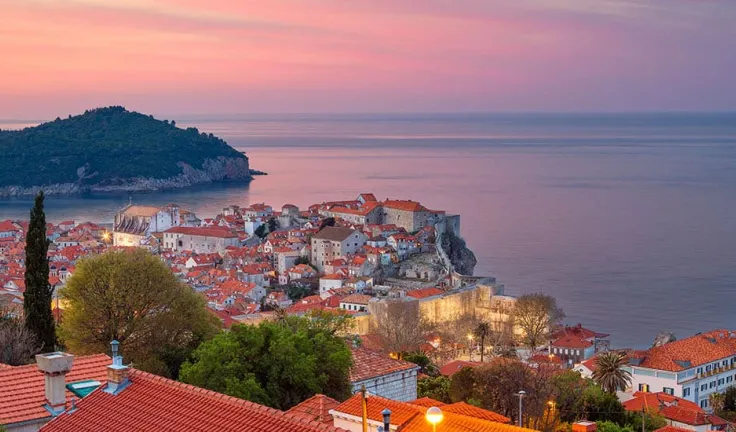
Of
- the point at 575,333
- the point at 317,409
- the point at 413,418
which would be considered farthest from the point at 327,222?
the point at 413,418

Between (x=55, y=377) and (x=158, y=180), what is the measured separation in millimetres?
108314

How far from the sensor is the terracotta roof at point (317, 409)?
7.31 metres

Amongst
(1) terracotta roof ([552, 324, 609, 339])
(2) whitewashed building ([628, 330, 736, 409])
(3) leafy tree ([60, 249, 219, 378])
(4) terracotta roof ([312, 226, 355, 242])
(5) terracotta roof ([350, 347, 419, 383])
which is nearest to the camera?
(5) terracotta roof ([350, 347, 419, 383])

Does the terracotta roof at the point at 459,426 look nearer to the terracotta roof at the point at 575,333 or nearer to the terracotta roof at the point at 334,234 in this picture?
the terracotta roof at the point at 575,333

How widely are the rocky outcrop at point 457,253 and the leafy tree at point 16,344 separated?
1260 inches

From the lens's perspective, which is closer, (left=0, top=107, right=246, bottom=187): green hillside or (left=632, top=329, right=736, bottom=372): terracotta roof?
(left=632, top=329, right=736, bottom=372): terracotta roof

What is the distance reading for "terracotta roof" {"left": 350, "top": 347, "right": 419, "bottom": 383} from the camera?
11.7m

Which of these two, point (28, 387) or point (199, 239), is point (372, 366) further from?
point (199, 239)

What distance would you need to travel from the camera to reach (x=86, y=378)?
6.97 m

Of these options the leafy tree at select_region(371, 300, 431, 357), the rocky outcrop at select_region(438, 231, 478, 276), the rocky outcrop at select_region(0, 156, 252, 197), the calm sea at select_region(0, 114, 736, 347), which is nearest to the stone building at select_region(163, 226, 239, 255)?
the rocky outcrop at select_region(438, 231, 478, 276)

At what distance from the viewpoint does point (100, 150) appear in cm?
11900

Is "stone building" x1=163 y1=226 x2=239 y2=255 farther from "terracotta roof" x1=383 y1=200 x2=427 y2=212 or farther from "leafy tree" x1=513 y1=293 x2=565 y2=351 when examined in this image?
"leafy tree" x1=513 y1=293 x2=565 y2=351

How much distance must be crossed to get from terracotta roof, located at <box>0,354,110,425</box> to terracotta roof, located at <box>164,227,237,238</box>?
140 feet

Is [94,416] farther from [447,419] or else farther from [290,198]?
[290,198]
